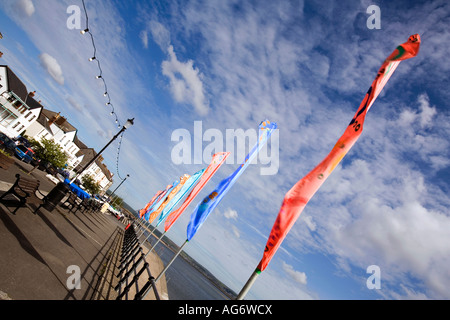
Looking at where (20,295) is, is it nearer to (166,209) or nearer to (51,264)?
(51,264)

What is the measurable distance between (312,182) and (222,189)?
4.43 m

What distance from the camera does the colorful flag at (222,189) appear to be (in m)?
7.55

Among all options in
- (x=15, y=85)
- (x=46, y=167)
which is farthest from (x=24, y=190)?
(x=15, y=85)

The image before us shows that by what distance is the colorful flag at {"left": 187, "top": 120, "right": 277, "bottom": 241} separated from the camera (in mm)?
7551

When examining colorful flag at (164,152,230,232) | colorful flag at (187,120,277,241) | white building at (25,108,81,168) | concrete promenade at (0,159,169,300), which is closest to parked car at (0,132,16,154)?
concrete promenade at (0,159,169,300)

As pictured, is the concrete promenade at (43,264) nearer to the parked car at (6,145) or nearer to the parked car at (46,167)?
the parked car at (6,145)

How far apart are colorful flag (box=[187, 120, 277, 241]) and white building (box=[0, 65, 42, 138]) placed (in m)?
55.5

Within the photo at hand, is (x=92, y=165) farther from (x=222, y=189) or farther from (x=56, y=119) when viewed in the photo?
(x=222, y=189)

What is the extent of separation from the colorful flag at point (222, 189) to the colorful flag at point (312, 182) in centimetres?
387

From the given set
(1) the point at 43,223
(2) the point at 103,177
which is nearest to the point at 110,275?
(1) the point at 43,223

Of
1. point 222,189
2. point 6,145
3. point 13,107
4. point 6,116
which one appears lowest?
point 6,116

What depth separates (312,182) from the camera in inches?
140

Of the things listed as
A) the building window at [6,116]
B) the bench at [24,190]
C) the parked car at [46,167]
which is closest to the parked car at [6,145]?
the parked car at [46,167]
